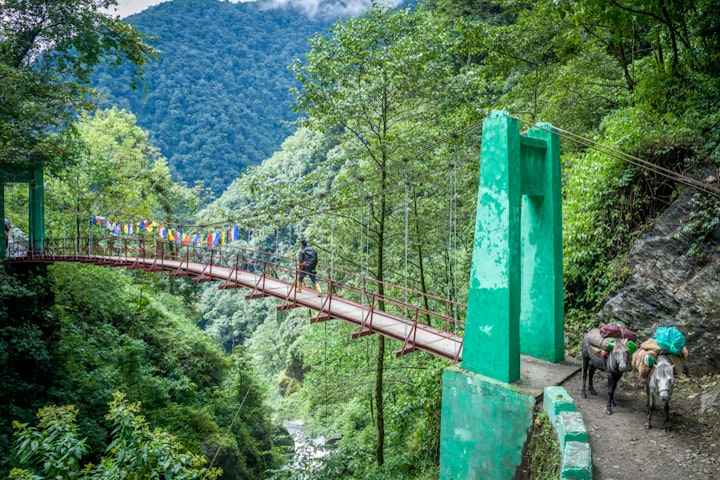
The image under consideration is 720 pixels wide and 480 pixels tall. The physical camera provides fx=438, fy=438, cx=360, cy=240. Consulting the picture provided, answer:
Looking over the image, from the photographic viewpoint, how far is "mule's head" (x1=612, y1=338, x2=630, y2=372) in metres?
4.25

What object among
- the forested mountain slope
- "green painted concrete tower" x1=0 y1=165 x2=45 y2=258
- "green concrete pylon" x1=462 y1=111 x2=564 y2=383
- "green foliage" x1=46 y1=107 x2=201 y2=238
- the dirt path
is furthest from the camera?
the forested mountain slope

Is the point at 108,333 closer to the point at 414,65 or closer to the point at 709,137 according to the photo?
the point at 414,65

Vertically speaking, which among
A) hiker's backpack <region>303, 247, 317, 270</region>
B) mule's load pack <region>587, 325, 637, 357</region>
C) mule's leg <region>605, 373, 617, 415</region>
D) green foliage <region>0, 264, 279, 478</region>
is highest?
hiker's backpack <region>303, 247, 317, 270</region>

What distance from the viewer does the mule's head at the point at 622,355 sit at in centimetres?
425

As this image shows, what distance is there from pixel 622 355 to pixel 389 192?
5486 mm

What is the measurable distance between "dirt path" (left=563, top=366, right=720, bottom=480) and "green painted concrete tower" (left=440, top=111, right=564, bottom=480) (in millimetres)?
743

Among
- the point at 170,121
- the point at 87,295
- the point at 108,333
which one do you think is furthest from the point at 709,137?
the point at 170,121

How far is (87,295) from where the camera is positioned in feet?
40.7

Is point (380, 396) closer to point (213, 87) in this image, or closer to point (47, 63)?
point (47, 63)

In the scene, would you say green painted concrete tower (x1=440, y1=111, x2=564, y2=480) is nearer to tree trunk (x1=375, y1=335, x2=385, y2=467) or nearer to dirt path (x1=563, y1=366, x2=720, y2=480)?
dirt path (x1=563, y1=366, x2=720, y2=480)

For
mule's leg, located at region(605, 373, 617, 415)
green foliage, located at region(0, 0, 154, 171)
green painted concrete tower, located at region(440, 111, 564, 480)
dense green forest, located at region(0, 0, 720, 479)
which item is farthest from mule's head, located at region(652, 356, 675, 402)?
green foliage, located at region(0, 0, 154, 171)

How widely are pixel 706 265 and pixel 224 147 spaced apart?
48.8 metres

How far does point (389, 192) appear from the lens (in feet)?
29.3

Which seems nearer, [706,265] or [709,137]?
[706,265]
